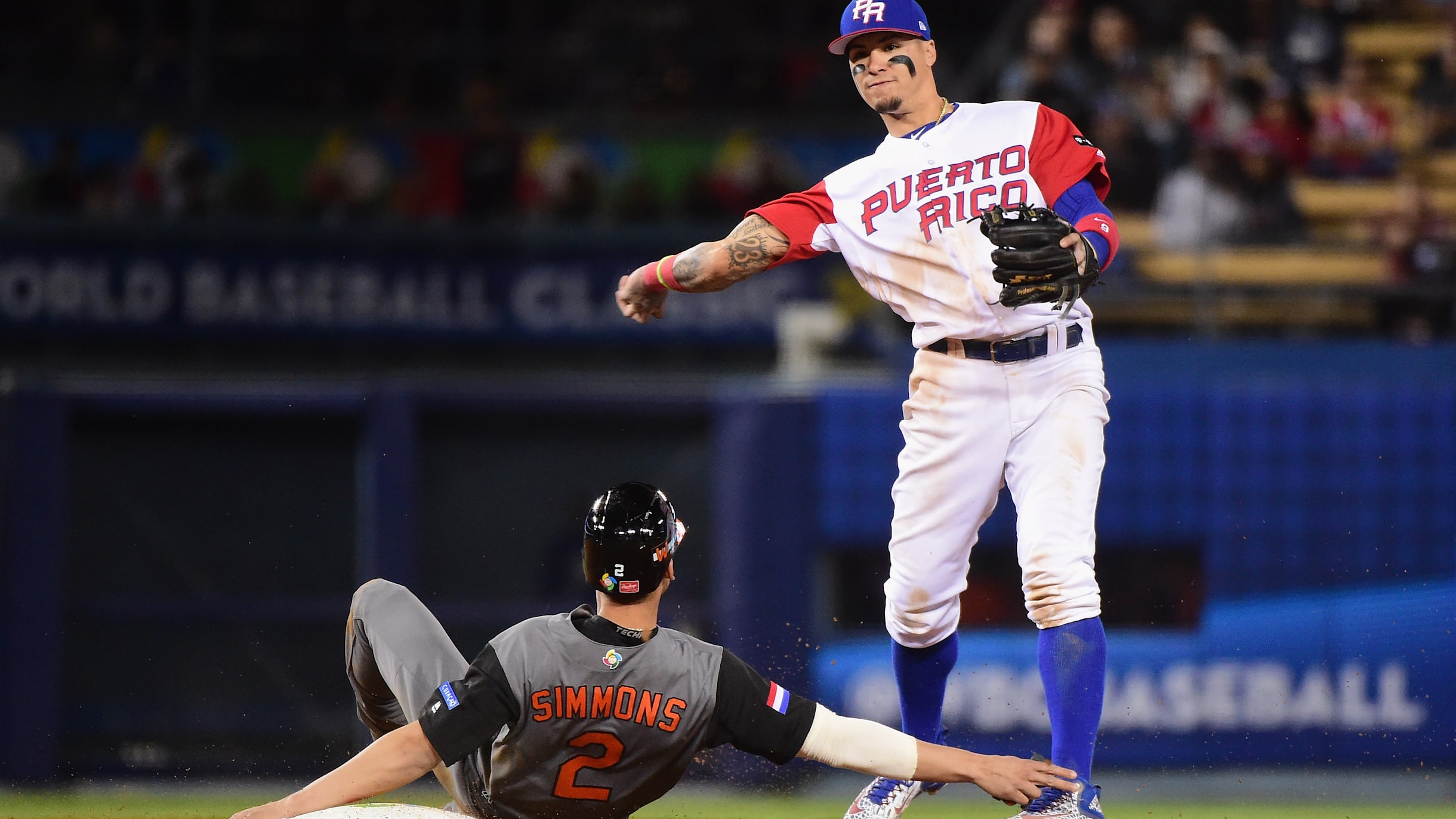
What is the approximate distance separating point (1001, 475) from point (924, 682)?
2.25 feet

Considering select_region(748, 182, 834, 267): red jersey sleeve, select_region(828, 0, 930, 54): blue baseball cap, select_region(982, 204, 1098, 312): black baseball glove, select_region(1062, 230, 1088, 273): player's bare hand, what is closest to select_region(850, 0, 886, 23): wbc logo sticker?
select_region(828, 0, 930, 54): blue baseball cap

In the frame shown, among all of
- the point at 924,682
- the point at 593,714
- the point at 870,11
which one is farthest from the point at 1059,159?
the point at 593,714

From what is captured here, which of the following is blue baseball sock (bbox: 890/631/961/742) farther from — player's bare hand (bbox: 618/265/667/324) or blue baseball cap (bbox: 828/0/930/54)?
blue baseball cap (bbox: 828/0/930/54)

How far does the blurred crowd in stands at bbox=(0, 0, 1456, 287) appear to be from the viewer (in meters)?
10.4

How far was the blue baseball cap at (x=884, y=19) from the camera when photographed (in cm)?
443

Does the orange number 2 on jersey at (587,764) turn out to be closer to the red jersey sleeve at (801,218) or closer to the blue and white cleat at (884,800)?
the blue and white cleat at (884,800)

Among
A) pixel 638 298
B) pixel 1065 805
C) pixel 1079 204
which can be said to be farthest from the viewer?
pixel 638 298

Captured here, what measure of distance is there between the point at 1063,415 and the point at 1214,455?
4710 mm

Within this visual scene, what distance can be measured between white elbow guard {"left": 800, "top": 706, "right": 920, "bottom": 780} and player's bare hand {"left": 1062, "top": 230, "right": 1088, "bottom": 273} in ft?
4.10

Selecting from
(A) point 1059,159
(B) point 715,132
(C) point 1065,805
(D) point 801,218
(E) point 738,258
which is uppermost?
(B) point 715,132

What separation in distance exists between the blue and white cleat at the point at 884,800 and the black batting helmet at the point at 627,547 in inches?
49.4

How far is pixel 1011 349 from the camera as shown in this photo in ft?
14.2

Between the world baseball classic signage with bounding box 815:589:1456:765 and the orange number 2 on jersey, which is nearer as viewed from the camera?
the orange number 2 on jersey

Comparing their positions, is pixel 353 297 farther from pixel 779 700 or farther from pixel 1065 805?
pixel 1065 805
